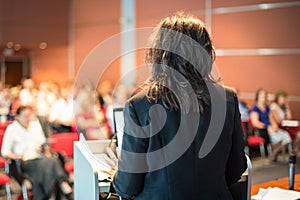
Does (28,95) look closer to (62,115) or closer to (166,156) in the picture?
(62,115)

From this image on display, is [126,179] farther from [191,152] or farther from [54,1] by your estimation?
[54,1]

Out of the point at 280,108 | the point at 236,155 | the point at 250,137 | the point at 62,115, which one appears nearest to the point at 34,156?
the point at 62,115

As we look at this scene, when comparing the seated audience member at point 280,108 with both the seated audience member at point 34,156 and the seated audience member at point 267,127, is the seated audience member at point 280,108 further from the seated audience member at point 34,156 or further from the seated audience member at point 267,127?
the seated audience member at point 34,156

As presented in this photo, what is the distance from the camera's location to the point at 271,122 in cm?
695

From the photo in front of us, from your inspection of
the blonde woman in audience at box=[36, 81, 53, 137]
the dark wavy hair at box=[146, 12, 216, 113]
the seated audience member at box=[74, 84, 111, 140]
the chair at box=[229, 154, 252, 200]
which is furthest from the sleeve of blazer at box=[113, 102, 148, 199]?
the blonde woman in audience at box=[36, 81, 53, 137]

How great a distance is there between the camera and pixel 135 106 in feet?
4.57

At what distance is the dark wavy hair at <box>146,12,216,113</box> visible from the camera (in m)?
1.40

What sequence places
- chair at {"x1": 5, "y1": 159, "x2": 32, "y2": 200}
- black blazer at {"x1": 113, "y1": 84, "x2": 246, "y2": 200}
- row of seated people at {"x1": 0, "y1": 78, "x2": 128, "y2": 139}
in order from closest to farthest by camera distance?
black blazer at {"x1": 113, "y1": 84, "x2": 246, "y2": 200} → chair at {"x1": 5, "y1": 159, "x2": 32, "y2": 200} → row of seated people at {"x1": 0, "y1": 78, "x2": 128, "y2": 139}

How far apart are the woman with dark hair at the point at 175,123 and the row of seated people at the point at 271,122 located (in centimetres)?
511

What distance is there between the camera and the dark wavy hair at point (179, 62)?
1401mm

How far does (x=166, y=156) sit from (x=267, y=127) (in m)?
5.79

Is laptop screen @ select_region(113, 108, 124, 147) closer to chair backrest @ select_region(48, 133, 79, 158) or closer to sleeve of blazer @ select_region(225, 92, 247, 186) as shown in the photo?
sleeve of blazer @ select_region(225, 92, 247, 186)

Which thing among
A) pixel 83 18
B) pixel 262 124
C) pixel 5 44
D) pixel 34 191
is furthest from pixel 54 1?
pixel 34 191

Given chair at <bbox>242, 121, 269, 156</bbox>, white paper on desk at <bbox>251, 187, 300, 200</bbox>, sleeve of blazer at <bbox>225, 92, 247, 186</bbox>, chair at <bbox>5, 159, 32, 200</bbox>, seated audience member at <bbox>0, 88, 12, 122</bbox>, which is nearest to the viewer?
sleeve of blazer at <bbox>225, 92, 247, 186</bbox>
